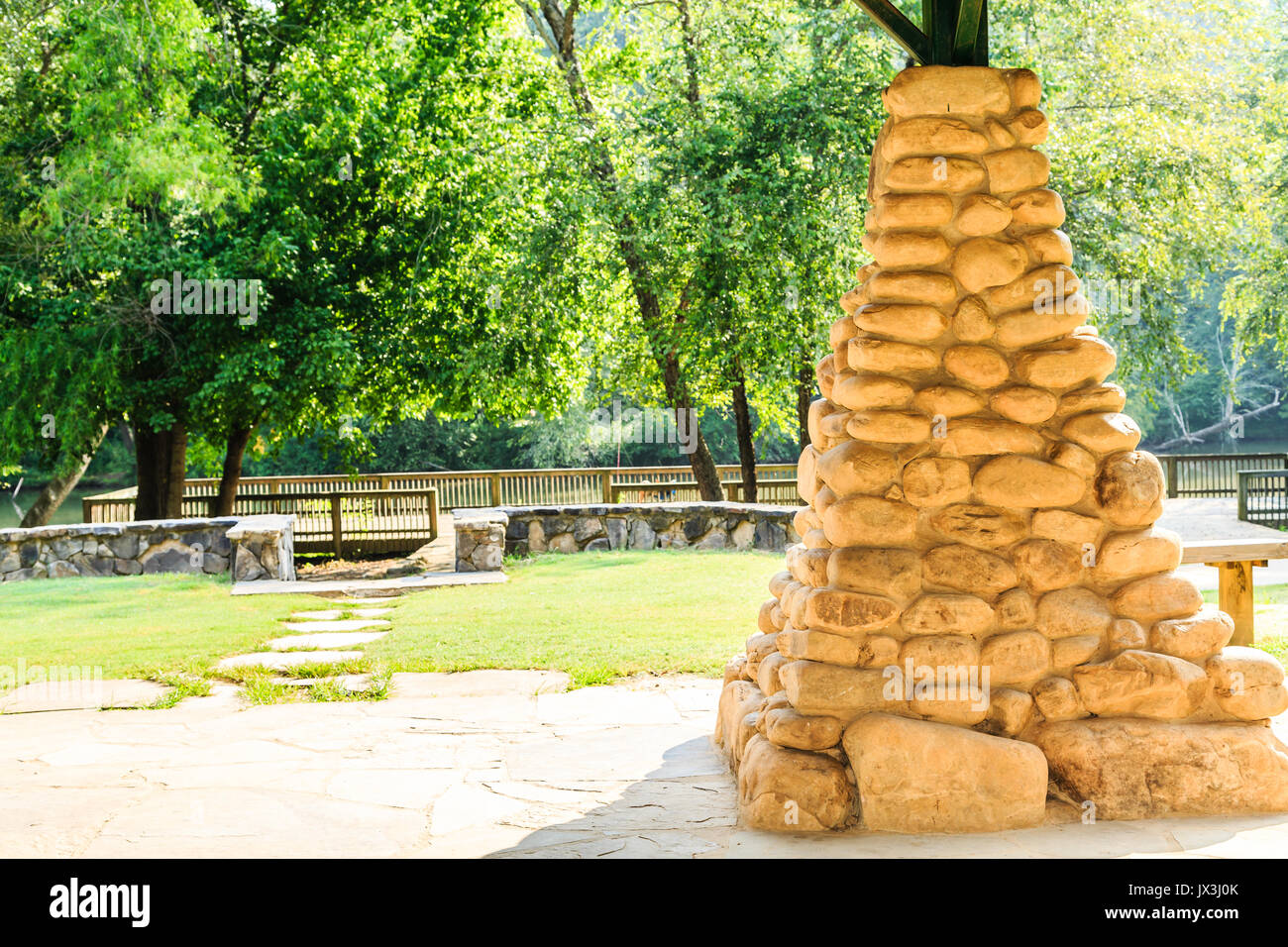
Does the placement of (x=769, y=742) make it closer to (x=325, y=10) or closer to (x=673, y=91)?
(x=673, y=91)

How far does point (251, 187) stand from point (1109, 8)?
37.5 ft

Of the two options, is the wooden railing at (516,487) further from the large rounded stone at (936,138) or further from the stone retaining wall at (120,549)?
the large rounded stone at (936,138)

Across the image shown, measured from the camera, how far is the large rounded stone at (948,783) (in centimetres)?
379

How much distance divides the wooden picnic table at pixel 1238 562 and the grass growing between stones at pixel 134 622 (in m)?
6.18

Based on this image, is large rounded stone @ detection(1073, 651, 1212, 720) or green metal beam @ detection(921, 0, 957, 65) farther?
green metal beam @ detection(921, 0, 957, 65)

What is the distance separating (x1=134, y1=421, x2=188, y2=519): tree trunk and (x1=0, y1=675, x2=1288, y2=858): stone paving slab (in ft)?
37.6

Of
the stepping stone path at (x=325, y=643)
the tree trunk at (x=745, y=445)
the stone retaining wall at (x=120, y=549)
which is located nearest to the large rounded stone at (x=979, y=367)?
the stepping stone path at (x=325, y=643)

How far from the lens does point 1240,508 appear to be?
Answer: 18.0 meters

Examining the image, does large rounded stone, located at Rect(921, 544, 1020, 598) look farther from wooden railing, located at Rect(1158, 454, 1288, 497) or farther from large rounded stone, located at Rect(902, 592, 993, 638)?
wooden railing, located at Rect(1158, 454, 1288, 497)

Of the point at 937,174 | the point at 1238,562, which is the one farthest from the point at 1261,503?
the point at 937,174

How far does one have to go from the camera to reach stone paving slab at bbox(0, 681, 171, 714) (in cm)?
618

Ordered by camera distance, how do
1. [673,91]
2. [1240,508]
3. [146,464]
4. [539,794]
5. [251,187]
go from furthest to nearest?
1. [1240,508]
2. [146,464]
3. [673,91]
4. [251,187]
5. [539,794]

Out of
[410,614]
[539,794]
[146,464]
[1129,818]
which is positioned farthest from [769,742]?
[146,464]

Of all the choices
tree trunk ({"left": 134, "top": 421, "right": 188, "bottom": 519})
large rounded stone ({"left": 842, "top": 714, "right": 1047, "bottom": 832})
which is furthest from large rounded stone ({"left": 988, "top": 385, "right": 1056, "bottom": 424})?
tree trunk ({"left": 134, "top": 421, "right": 188, "bottom": 519})
